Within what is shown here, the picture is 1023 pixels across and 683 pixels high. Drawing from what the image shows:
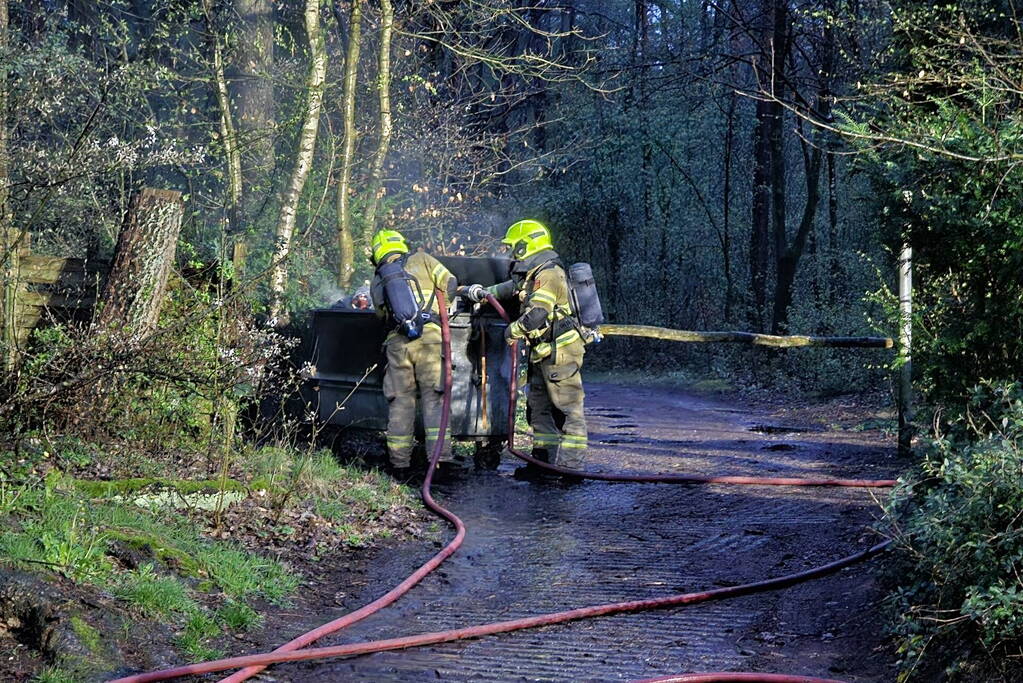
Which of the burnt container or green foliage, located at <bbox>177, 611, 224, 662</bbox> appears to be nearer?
green foliage, located at <bbox>177, 611, 224, 662</bbox>

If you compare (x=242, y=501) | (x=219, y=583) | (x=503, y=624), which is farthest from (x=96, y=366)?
(x=503, y=624)

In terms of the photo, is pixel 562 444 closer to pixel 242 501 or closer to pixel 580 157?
pixel 242 501

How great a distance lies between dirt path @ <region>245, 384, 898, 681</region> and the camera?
4.98m

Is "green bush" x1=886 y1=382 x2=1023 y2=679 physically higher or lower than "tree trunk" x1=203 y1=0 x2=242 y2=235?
lower

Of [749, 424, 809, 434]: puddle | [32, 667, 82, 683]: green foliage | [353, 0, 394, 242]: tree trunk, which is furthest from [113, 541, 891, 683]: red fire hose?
[353, 0, 394, 242]: tree trunk

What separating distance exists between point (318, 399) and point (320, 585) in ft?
13.5

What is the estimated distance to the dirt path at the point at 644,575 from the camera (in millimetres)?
4980

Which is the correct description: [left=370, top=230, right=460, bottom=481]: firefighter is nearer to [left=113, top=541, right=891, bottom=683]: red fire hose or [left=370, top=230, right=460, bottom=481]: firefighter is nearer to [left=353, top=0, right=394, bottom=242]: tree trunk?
[left=113, top=541, right=891, bottom=683]: red fire hose

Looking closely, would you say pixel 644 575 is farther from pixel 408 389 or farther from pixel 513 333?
pixel 408 389

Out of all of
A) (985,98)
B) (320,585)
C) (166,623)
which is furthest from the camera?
(320,585)

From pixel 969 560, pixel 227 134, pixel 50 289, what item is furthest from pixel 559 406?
pixel 227 134

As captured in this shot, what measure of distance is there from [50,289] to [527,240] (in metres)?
3.91

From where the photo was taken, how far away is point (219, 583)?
232 inches

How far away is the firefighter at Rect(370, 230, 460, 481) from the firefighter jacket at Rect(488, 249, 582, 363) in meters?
0.59
